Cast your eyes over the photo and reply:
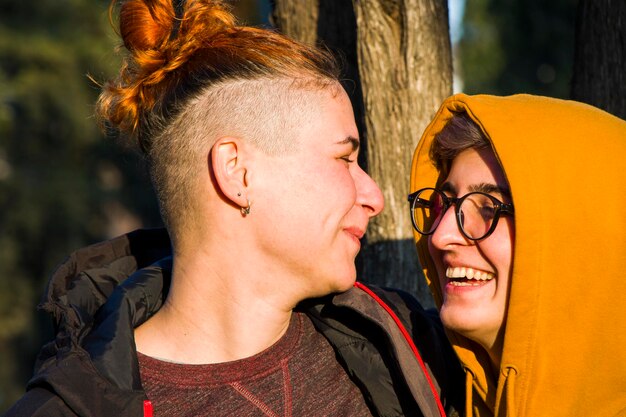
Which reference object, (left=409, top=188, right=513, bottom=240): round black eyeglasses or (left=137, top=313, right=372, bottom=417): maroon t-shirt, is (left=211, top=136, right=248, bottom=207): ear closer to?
(left=137, top=313, right=372, bottom=417): maroon t-shirt

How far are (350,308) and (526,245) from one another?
66 cm

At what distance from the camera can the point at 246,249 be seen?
299cm

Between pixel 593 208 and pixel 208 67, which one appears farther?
pixel 208 67

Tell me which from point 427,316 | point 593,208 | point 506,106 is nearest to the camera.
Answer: point 593,208

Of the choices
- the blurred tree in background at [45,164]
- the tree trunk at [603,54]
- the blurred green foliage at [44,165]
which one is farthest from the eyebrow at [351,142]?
the blurred green foliage at [44,165]

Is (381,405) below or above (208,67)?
below

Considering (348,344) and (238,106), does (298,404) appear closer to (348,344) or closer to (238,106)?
(348,344)

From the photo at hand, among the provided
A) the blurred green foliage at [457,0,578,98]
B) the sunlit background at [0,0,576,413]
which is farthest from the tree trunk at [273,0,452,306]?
the blurred green foliage at [457,0,578,98]

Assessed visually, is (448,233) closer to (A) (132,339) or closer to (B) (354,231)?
(B) (354,231)

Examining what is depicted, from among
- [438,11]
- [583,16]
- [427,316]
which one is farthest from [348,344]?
[583,16]

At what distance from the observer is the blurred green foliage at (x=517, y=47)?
48.8ft

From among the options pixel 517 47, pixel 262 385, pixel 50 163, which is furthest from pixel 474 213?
pixel 517 47

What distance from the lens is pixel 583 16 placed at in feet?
12.9

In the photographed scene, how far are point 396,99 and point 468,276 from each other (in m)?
1.13
